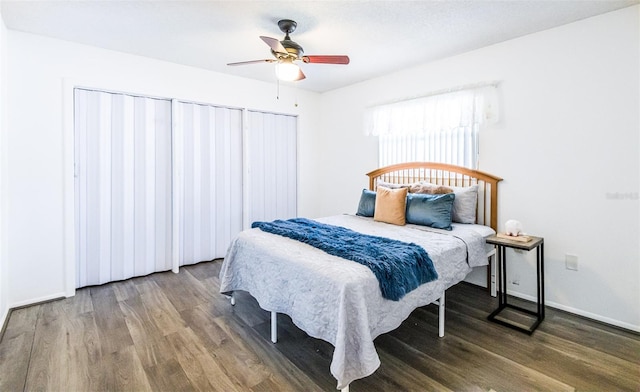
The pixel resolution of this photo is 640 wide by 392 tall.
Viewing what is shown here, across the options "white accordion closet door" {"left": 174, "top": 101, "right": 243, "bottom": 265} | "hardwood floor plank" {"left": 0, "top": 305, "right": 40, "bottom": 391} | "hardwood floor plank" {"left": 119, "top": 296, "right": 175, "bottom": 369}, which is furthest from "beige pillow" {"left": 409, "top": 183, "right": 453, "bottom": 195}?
"hardwood floor plank" {"left": 0, "top": 305, "right": 40, "bottom": 391}

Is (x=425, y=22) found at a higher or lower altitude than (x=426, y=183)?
higher

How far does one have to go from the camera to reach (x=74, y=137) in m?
3.21

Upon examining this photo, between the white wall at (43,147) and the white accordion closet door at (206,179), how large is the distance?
819 mm

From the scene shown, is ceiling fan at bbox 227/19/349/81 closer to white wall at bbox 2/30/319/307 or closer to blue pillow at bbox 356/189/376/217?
blue pillow at bbox 356/189/376/217

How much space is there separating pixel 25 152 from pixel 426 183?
394cm

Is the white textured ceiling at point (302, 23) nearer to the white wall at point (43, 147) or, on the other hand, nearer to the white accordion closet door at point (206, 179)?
the white wall at point (43, 147)

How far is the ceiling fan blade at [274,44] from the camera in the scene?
2.26 m

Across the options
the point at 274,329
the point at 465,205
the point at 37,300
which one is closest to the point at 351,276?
the point at 274,329

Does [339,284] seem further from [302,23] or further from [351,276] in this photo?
[302,23]

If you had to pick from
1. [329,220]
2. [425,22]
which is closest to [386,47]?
[425,22]

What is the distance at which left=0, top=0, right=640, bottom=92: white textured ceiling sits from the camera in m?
2.39

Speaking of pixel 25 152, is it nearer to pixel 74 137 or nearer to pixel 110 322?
pixel 74 137

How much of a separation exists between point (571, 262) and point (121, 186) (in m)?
4.50

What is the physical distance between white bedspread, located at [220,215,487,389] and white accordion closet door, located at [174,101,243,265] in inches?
60.2
